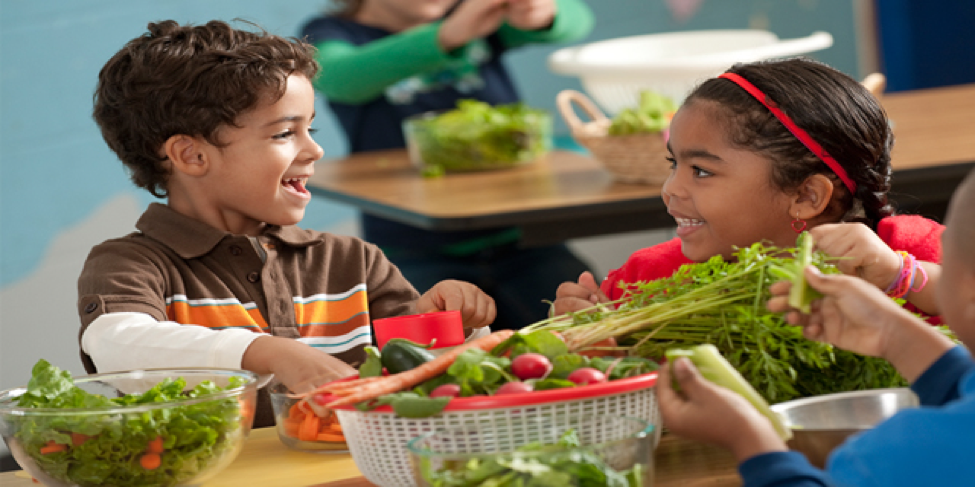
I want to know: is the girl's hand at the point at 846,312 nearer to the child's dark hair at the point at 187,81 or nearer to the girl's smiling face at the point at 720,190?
the girl's smiling face at the point at 720,190

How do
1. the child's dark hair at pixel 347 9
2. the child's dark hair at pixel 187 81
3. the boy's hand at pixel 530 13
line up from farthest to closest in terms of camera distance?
the child's dark hair at pixel 347 9 → the boy's hand at pixel 530 13 → the child's dark hair at pixel 187 81

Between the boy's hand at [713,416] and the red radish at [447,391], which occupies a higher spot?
the red radish at [447,391]

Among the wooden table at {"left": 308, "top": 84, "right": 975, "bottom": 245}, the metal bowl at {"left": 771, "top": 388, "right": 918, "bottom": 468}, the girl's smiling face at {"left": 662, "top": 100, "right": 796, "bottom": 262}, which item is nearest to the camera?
the metal bowl at {"left": 771, "top": 388, "right": 918, "bottom": 468}

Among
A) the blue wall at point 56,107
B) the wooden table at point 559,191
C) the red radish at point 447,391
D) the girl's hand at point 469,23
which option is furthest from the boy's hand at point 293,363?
the blue wall at point 56,107

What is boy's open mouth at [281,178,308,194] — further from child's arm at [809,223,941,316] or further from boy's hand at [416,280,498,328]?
child's arm at [809,223,941,316]

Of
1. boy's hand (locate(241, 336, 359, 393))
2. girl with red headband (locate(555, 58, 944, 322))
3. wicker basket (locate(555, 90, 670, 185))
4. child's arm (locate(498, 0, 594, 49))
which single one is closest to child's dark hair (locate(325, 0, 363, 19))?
child's arm (locate(498, 0, 594, 49))

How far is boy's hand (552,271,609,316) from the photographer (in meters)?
1.55

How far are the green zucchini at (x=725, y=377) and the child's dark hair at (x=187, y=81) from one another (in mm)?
1090

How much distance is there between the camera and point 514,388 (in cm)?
97

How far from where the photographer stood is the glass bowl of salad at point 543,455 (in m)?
0.83

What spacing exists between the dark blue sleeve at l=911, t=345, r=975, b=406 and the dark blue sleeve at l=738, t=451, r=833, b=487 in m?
0.16

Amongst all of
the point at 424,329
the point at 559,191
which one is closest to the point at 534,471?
the point at 424,329

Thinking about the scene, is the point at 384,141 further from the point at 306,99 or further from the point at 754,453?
the point at 754,453

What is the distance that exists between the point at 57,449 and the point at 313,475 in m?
0.28
